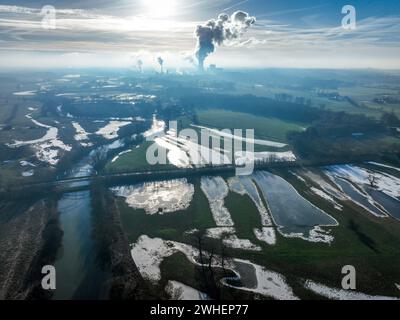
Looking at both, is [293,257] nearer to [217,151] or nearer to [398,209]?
[398,209]

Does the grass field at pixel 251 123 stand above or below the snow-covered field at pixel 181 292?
above

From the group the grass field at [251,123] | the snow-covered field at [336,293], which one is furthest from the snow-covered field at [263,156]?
the snow-covered field at [336,293]

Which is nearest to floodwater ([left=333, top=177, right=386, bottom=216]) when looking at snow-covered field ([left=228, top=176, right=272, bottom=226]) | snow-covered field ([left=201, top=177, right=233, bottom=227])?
snow-covered field ([left=228, top=176, right=272, bottom=226])

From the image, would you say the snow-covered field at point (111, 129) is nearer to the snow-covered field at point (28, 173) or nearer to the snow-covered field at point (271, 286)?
the snow-covered field at point (28, 173)

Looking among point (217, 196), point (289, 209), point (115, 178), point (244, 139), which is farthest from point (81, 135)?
point (289, 209)
